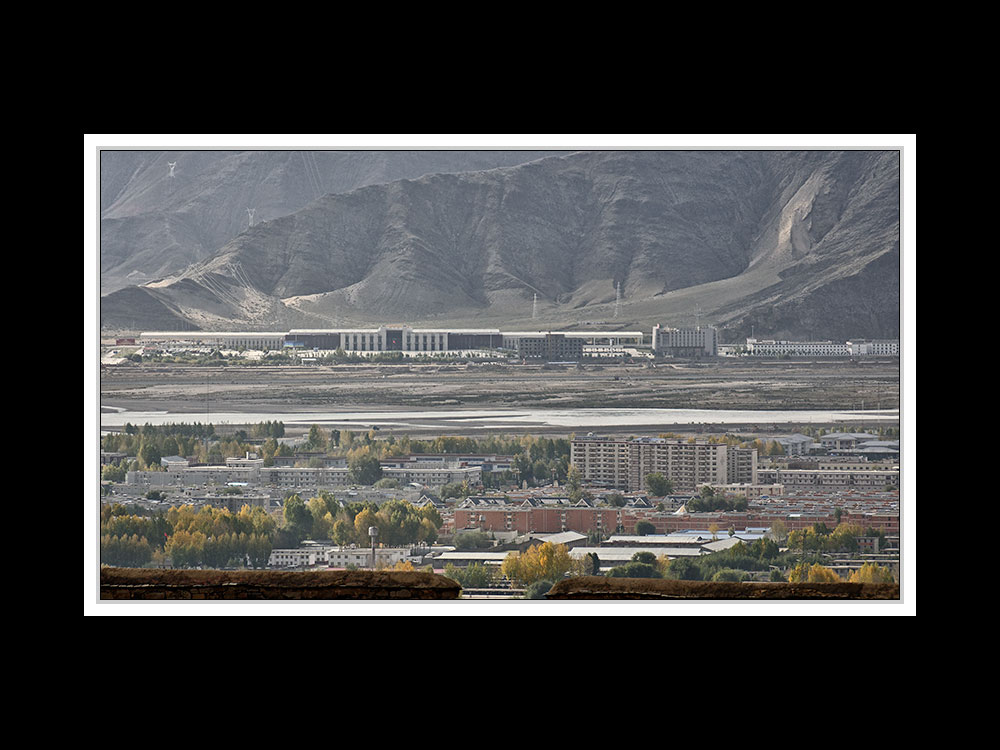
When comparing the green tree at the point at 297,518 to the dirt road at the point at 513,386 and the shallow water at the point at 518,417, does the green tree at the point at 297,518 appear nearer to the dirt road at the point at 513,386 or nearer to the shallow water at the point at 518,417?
the shallow water at the point at 518,417

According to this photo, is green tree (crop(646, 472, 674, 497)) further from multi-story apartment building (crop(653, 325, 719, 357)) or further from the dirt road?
multi-story apartment building (crop(653, 325, 719, 357))

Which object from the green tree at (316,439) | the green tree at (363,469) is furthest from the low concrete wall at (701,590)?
the green tree at (316,439)

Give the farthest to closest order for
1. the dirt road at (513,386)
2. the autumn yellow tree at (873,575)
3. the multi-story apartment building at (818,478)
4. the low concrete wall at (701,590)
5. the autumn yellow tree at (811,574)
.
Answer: the dirt road at (513,386)
the multi-story apartment building at (818,478)
the autumn yellow tree at (811,574)
the autumn yellow tree at (873,575)
the low concrete wall at (701,590)

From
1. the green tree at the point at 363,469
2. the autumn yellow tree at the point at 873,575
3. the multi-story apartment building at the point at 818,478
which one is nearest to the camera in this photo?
the autumn yellow tree at the point at 873,575

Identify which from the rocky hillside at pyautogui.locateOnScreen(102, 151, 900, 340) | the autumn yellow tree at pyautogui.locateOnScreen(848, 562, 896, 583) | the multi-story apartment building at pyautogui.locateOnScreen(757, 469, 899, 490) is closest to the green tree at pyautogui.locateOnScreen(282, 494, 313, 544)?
the rocky hillside at pyautogui.locateOnScreen(102, 151, 900, 340)

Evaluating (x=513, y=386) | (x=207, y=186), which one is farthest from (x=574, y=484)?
(x=207, y=186)

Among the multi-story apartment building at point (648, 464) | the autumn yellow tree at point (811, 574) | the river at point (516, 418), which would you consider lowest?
the autumn yellow tree at point (811, 574)

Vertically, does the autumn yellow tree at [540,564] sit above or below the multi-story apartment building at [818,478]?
below
